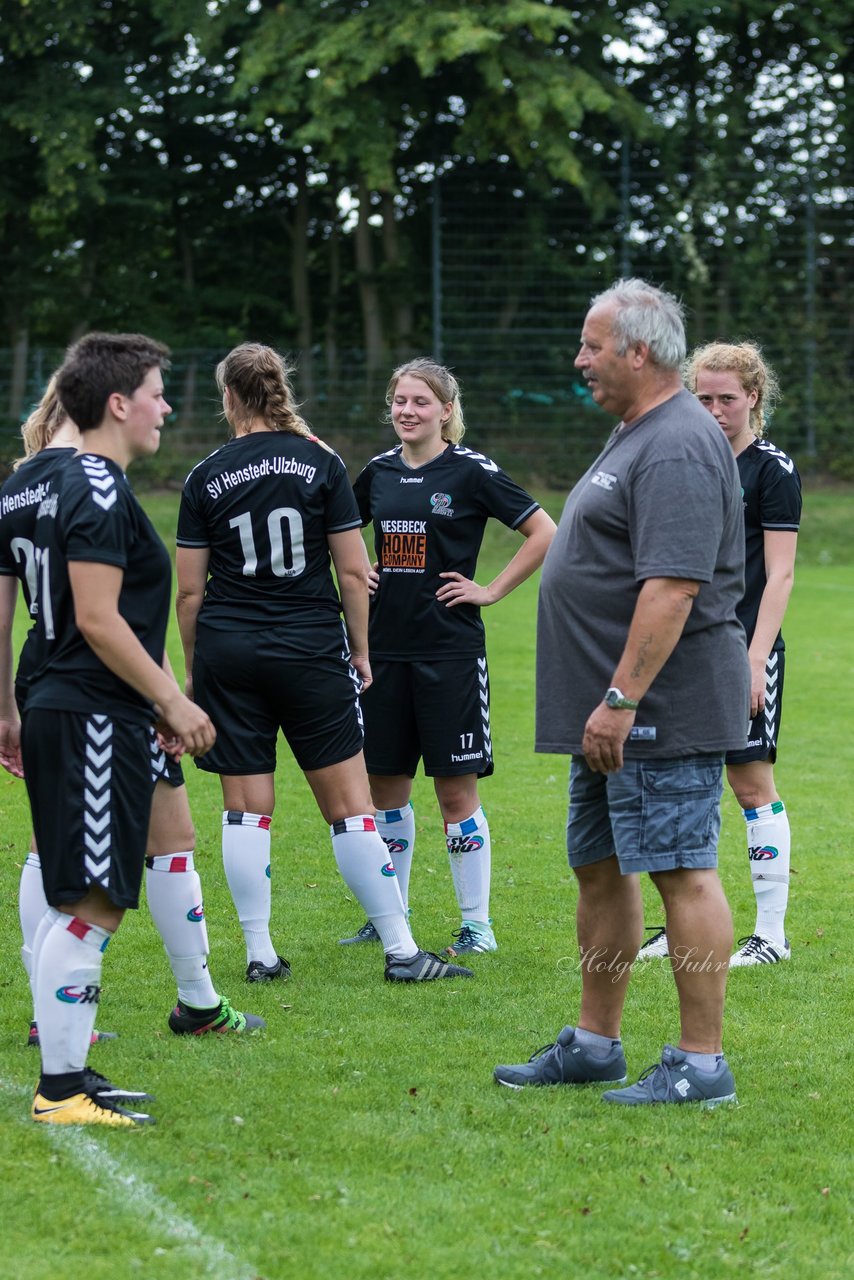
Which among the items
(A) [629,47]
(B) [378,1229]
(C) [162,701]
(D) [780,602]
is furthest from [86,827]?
(A) [629,47]

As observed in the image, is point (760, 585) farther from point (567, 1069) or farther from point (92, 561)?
point (92, 561)

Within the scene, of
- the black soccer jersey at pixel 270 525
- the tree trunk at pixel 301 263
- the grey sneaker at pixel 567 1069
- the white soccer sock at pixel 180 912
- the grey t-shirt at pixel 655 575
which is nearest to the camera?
the grey t-shirt at pixel 655 575

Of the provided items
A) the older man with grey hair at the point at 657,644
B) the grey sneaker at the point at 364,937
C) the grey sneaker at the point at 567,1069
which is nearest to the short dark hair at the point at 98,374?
the older man with grey hair at the point at 657,644

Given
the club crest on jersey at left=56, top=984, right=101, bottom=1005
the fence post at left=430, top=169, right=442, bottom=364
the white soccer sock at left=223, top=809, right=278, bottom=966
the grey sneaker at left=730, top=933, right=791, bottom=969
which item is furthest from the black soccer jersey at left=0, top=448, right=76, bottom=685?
the fence post at left=430, top=169, right=442, bottom=364

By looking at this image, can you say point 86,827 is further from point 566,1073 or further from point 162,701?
point 566,1073

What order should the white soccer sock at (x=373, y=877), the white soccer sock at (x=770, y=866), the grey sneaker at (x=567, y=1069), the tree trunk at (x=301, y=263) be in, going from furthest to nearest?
the tree trunk at (x=301, y=263)
the white soccer sock at (x=770, y=866)
the white soccer sock at (x=373, y=877)
the grey sneaker at (x=567, y=1069)

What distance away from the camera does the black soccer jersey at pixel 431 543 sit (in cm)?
588

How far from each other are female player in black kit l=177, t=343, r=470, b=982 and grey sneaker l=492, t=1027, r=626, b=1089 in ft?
3.44

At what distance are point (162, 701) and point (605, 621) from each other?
1213 millimetres

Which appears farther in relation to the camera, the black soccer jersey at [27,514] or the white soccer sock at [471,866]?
the white soccer sock at [471,866]

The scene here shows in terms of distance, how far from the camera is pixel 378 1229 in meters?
3.42

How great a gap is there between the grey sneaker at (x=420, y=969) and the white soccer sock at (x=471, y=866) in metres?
0.43

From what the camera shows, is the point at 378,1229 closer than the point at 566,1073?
Yes

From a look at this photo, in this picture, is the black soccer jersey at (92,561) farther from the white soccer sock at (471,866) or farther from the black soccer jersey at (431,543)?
the white soccer sock at (471,866)
